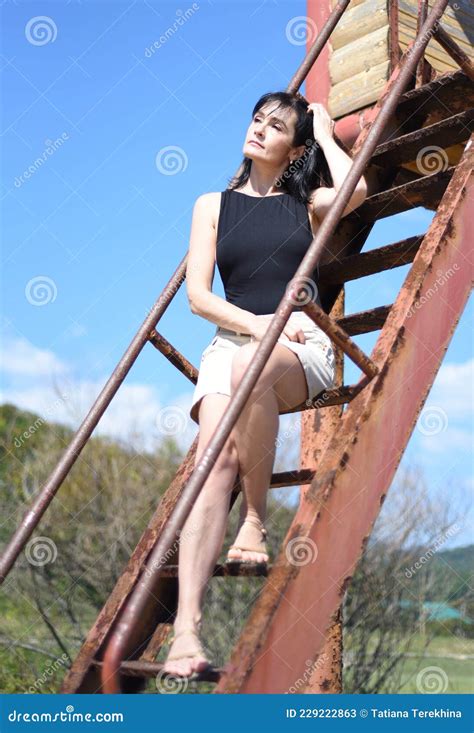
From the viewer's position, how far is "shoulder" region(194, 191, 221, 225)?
364 centimetres

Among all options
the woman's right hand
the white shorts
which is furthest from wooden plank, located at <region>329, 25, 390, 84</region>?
the woman's right hand

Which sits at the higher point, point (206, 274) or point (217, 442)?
point (206, 274)

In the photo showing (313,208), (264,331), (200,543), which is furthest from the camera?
(313,208)

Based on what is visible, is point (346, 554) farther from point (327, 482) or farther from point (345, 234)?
point (345, 234)

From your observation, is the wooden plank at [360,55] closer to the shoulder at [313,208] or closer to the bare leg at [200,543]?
the shoulder at [313,208]

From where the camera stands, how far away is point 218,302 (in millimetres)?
3330

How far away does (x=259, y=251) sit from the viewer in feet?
11.6

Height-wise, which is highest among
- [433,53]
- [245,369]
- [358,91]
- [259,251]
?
[433,53]

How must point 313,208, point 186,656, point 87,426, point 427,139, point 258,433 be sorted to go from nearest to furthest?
point 186,656, point 258,433, point 313,208, point 87,426, point 427,139

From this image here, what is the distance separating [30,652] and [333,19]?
13605 millimetres

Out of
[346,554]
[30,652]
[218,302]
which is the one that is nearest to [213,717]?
[346,554]

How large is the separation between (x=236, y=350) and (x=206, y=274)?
0.37m

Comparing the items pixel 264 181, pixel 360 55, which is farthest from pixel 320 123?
pixel 360 55

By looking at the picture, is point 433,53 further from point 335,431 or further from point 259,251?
point 335,431
